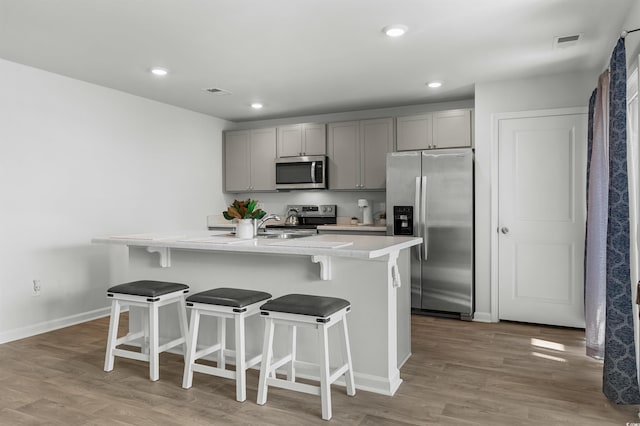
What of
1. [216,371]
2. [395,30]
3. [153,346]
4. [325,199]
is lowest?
[216,371]

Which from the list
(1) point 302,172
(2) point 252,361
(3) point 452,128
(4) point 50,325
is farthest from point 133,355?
(3) point 452,128

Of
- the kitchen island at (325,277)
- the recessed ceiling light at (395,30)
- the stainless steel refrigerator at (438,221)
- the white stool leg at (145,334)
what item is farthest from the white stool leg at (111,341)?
the stainless steel refrigerator at (438,221)

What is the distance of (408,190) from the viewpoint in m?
4.67

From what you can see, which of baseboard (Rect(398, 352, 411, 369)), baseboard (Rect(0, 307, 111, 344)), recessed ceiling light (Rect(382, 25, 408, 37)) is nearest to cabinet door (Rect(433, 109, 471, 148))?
recessed ceiling light (Rect(382, 25, 408, 37))

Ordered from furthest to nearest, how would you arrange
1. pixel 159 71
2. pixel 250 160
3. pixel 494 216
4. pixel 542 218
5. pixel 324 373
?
pixel 250 160 < pixel 494 216 < pixel 542 218 < pixel 159 71 < pixel 324 373

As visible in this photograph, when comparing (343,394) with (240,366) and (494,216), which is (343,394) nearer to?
(240,366)

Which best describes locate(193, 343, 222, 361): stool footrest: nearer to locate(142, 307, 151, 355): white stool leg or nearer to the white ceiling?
locate(142, 307, 151, 355): white stool leg

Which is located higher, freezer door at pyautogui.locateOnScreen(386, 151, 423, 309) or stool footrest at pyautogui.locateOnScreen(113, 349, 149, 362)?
freezer door at pyautogui.locateOnScreen(386, 151, 423, 309)

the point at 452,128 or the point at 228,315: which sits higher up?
the point at 452,128

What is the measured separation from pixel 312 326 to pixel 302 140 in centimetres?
367

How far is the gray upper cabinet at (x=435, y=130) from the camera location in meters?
4.79

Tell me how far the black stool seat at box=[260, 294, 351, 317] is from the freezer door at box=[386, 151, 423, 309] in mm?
2233

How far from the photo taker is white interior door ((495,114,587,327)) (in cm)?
409

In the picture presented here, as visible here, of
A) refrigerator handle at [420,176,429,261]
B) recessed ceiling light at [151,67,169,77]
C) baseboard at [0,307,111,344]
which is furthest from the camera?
refrigerator handle at [420,176,429,261]
